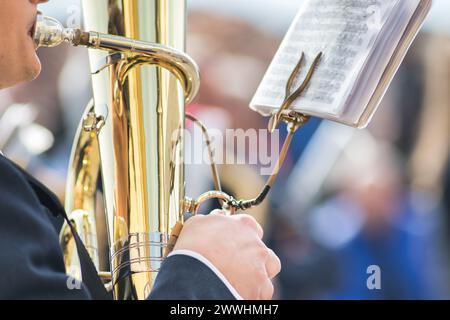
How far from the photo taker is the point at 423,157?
2.69m

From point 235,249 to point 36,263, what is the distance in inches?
8.9

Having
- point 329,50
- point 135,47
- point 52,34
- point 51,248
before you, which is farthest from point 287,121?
point 51,248

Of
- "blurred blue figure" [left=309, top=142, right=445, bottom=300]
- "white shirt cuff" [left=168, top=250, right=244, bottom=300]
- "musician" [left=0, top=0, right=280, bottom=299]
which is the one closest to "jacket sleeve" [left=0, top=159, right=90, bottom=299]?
"musician" [left=0, top=0, right=280, bottom=299]

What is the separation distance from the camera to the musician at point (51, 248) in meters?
0.86

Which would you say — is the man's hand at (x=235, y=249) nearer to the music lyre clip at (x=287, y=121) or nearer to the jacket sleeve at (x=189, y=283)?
the jacket sleeve at (x=189, y=283)

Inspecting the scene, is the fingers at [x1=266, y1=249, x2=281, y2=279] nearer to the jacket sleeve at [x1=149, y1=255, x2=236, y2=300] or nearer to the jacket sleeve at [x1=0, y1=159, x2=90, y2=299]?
the jacket sleeve at [x1=149, y1=255, x2=236, y2=300]

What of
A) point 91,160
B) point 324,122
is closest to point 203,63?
point 324,122

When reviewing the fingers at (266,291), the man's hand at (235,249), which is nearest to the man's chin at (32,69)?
the man's hand at (235,249)

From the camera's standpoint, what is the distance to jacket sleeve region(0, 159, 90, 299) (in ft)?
2.79

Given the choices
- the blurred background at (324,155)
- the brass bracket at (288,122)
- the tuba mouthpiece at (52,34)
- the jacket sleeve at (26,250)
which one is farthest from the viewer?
the blurred background at (324,155)

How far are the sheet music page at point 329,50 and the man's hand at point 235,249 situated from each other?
23cm

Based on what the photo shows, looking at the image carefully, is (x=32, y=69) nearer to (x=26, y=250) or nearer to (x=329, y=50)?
(x=26, y=250)

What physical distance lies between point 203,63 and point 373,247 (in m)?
0.73
